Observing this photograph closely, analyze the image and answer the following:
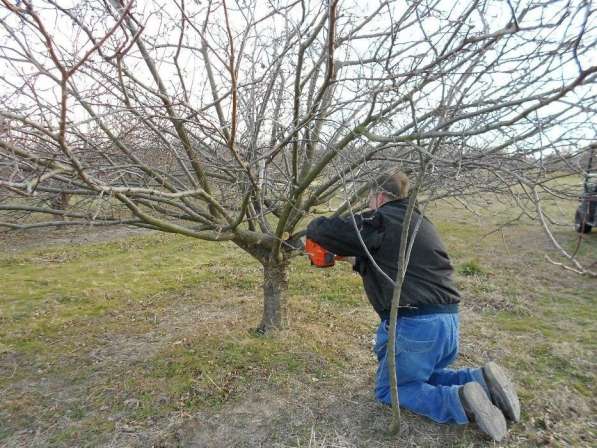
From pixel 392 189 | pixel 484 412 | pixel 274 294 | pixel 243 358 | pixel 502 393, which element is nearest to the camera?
pixel 484 412

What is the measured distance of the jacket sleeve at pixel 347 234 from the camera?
2.51 m

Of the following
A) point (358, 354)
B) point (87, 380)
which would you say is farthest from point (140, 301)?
point (358, 354)

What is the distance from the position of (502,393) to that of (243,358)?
1801 millimetres

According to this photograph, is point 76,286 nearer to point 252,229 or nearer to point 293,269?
point 293,269

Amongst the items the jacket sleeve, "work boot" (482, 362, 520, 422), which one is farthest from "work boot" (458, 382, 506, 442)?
the jacket sleeve

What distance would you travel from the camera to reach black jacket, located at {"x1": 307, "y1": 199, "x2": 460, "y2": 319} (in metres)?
2.53

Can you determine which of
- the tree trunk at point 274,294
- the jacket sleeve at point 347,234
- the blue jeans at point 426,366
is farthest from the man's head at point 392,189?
the tree trunk at point 274,294

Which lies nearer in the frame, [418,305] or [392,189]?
[418,305]

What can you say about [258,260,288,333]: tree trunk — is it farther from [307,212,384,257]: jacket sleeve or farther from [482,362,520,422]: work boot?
[482,362,520,422]: work boot

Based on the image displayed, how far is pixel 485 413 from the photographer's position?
2.40 meters

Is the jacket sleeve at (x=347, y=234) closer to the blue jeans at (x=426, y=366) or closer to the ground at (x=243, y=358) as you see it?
the blue jeans at (x=426, y=366)

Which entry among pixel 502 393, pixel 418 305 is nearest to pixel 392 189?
pixel 418 305

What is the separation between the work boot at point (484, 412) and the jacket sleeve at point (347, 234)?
0.97 metres

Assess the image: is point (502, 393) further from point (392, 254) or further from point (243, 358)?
point (243, 358)
